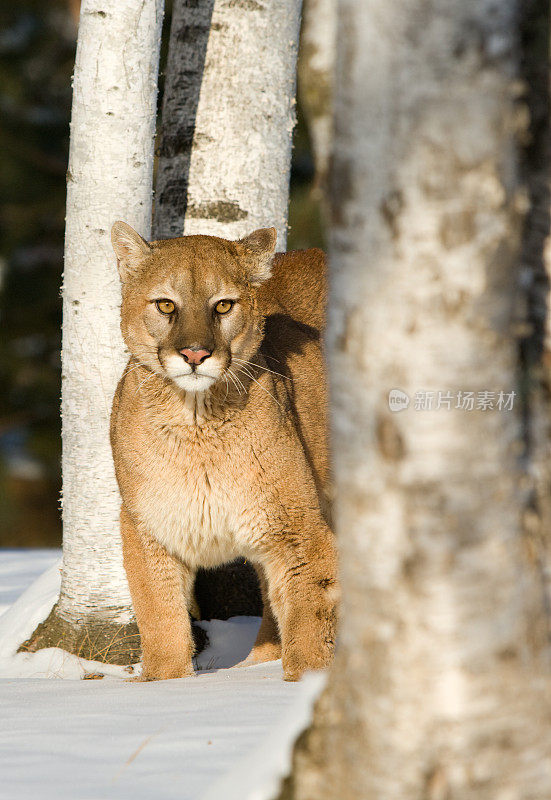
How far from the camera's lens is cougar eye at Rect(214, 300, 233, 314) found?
4.05m

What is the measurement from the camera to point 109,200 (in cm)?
456

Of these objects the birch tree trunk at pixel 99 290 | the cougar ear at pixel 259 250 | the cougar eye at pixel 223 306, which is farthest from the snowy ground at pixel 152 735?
the cougar ear at pixel 259 250

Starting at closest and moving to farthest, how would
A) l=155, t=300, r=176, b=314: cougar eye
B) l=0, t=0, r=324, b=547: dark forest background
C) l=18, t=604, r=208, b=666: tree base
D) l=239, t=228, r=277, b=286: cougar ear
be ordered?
l=155, t=300, r=176, b=314: cougar eye → l=239, t=228, r=277, b=286: cougar ear → l=18, t=604, r=208, b=666: tree base → l=0, t=0, r=324, b=547: dark forest background

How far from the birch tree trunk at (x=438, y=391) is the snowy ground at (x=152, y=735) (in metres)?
0.40

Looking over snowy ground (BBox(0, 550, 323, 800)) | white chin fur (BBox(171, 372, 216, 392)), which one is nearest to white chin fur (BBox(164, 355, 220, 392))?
white chin fur (BBox(171, 372, 216, 392))

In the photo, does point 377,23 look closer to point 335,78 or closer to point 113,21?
point 335,78

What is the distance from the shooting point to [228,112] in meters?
4.95

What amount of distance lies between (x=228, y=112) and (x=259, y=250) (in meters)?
1.08

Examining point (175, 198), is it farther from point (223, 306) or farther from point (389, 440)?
point (389, 440)

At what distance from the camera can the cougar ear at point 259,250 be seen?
425 centimetres

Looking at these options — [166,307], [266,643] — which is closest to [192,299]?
[166,307]

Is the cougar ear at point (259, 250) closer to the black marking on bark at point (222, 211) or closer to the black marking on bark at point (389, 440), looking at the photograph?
the black marking on bark at point (222, 211)

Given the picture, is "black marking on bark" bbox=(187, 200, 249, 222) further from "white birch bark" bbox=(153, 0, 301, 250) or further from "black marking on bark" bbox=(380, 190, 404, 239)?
"black marking on bark" bbox=(380, 190, 404, 239)

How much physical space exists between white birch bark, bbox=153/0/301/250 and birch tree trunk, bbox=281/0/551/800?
10.5 feet
